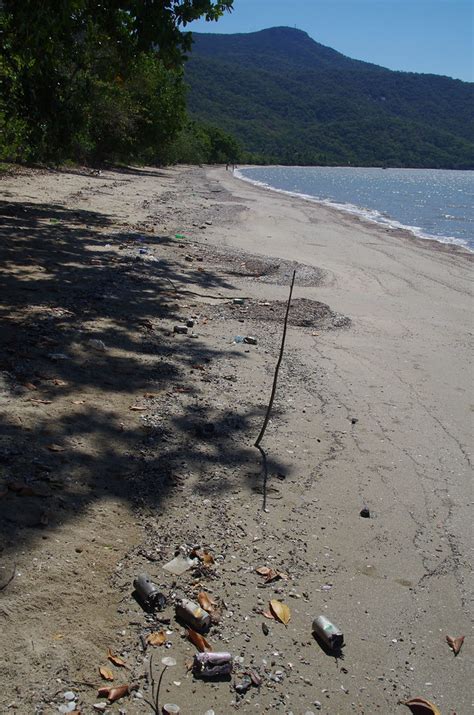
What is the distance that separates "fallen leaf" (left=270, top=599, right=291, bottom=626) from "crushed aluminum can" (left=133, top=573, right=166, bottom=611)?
0.49 meters

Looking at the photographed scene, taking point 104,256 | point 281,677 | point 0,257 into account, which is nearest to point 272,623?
point 281,677

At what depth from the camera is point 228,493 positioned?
3607 millimetres

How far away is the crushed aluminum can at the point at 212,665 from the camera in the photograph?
91.2 inches

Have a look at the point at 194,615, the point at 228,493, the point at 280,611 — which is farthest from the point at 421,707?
the point at 228,493

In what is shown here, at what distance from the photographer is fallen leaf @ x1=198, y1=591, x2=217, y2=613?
2.69 meters

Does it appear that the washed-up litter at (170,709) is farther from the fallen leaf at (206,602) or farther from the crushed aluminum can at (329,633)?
the crushed aluminum can at (329,633)

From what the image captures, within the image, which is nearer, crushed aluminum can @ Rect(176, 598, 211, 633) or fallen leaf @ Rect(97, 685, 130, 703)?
fallen leaf @ Rect(97, 685, 130, 703)

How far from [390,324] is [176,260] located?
3788 mm

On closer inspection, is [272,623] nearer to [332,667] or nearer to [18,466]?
[332,667]

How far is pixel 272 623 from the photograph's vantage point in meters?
2.68

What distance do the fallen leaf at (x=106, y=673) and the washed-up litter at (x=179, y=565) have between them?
0.66 metres

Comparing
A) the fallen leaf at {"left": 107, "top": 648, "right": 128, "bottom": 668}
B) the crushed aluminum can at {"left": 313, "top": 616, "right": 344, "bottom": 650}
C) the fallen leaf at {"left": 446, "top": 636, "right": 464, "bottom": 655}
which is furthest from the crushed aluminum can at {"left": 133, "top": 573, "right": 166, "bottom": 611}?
the fallen leaf at {"left": 446, "top": 636, "right": 464, "bottom": 655}

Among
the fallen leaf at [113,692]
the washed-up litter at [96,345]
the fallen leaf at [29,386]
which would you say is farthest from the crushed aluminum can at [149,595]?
the washed-up litter at [96,345]

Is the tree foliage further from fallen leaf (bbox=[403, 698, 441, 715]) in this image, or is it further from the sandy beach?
fallen leaf (bbox=[403, 698, 441, 715])
